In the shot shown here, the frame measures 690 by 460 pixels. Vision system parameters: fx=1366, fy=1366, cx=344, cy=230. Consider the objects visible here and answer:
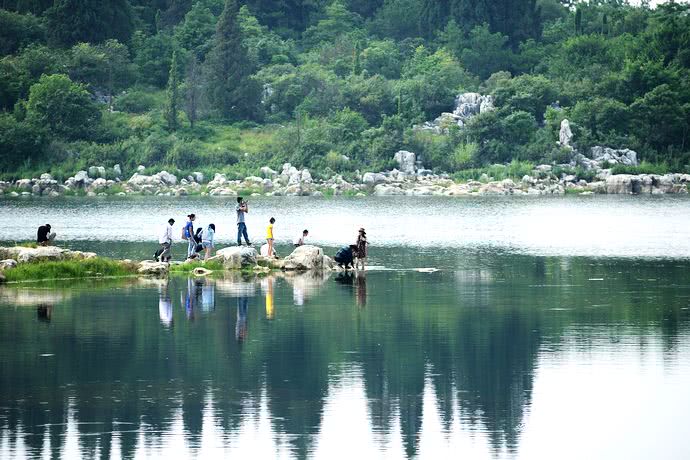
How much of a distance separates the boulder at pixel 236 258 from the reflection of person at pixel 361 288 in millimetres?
3786

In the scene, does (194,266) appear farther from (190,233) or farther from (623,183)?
(623,183)

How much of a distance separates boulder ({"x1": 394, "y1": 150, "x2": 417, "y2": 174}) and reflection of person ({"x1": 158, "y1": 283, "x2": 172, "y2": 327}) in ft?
300

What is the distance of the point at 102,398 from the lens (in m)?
24.1

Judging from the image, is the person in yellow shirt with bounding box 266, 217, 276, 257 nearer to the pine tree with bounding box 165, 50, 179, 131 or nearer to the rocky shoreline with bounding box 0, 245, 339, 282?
the rocky shoreline with bounding box 0, 245, 339, 282

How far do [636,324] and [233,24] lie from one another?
365ft

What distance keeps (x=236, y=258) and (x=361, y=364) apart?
19.2 meters

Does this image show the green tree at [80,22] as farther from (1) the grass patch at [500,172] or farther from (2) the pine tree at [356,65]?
(1) the grass patch at [500,172]

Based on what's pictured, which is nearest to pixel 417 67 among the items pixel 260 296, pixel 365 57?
pixel 365 57

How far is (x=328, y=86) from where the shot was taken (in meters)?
144

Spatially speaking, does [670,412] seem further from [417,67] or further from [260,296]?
[417,67]

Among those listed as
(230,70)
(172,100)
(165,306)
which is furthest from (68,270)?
(230,70)

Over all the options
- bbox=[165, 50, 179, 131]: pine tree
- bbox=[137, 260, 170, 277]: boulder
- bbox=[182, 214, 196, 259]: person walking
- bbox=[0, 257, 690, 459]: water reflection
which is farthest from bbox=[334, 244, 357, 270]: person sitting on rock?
bbox=[165, 50, 179, 131]: pine tree

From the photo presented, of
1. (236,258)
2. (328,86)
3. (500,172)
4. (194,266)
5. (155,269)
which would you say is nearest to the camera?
(155,269)

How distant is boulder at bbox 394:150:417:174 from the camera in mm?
132500
